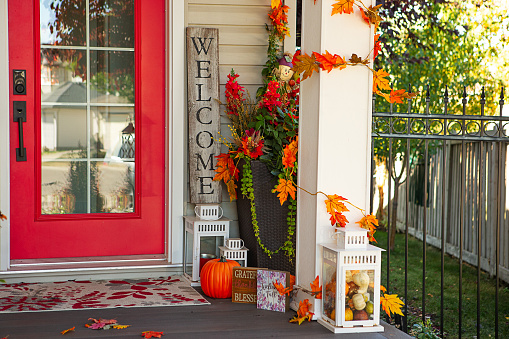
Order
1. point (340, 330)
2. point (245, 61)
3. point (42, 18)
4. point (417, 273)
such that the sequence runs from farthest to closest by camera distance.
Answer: point (417, 273)
point (245, 61)
point (42, 18)
point (340, 330)

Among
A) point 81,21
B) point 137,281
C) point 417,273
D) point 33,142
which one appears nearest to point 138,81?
point 81,21

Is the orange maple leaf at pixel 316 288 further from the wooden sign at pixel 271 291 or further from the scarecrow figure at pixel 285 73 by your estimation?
the scarecrow figure at pixel 285 73

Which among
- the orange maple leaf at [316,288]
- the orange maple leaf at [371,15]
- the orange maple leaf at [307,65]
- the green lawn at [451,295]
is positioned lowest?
the green lawn at [451,295]

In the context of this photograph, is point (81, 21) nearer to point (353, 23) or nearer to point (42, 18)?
point (42, 18)

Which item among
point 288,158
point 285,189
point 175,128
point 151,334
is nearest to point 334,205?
point 285,189

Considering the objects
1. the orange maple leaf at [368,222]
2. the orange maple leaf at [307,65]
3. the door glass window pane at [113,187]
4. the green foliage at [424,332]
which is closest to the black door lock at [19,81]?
the door glass window pane at [113,187]

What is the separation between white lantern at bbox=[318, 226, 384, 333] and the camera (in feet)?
8.33

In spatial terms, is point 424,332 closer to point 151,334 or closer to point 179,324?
point 179,324

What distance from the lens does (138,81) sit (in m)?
3.62

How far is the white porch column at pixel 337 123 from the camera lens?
2701 mm

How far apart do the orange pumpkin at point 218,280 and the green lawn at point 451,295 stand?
184 cm

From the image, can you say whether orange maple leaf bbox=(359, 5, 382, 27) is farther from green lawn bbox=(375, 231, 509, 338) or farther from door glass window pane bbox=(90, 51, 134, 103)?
green lawn bbox=(375, 231, 509, 338)

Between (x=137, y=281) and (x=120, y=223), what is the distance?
1.31 feet

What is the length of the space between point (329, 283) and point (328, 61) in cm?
104
